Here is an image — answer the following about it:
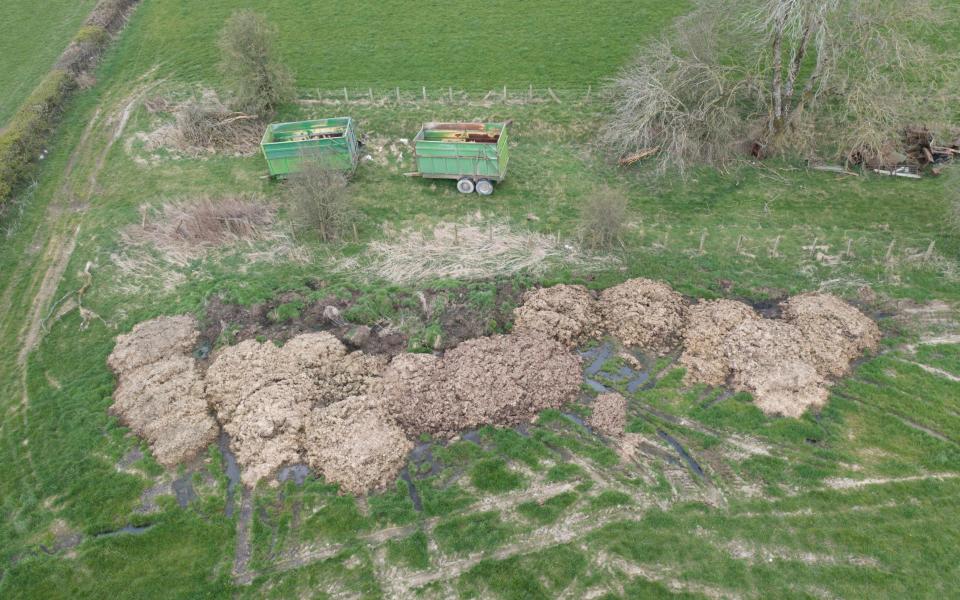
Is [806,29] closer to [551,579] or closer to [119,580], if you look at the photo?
[551,579]

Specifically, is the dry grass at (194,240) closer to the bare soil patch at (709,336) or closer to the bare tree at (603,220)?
the bare tree at (603,220)

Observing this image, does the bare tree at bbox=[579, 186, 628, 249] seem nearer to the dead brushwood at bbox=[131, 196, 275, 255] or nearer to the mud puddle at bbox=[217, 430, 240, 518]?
the dead brushwood at bbox=[131, 196, 275, 255]

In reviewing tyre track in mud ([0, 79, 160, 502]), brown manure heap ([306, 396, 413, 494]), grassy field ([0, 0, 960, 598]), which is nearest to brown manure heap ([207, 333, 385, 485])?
brown manure heap ([306, 396, 413, 494])

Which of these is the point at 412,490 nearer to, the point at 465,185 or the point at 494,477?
the point at 494,477

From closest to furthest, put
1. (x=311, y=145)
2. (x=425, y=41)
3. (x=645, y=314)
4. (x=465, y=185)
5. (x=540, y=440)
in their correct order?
(x=540, y=440)
(x=645, y=314)
(x=311, y=145)
(x=465, y=185)
(x=425, y=41)

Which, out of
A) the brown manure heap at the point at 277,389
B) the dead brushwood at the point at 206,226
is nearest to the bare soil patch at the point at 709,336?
the brown manure heap at the point at 277,389

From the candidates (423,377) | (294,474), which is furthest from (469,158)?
(294,474)
